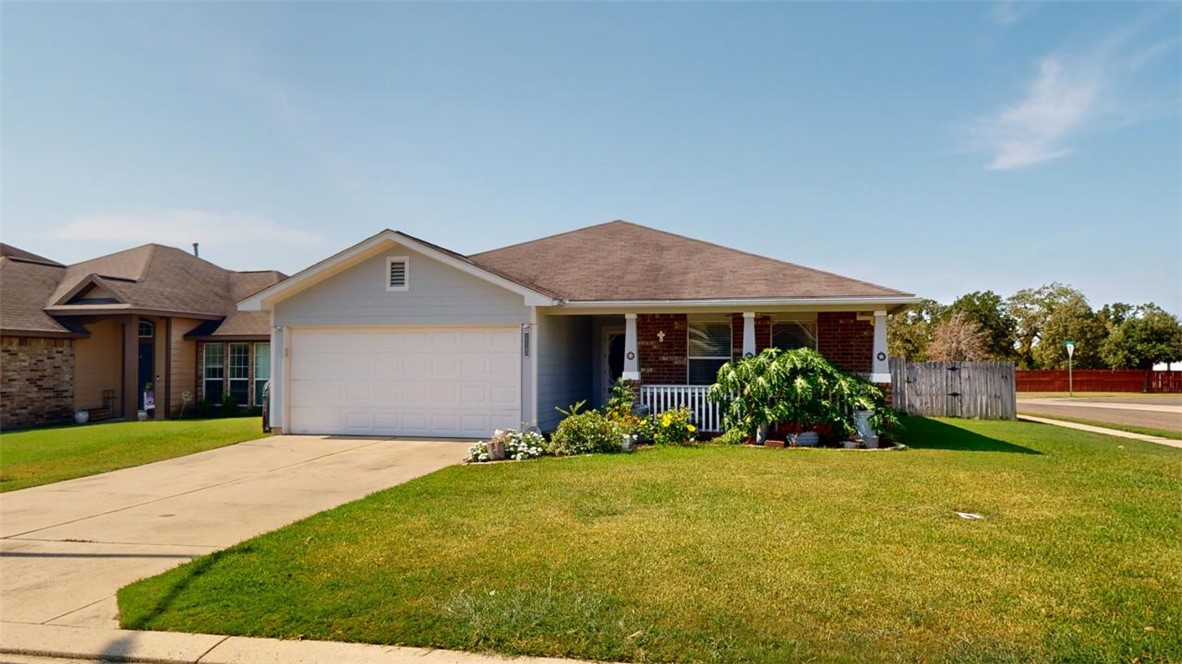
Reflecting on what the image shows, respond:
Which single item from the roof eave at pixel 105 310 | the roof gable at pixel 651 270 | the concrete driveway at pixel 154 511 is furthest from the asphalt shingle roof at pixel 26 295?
the roof gable at pixel 651 270

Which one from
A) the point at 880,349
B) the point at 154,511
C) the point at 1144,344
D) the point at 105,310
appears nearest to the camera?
the point at 154,511

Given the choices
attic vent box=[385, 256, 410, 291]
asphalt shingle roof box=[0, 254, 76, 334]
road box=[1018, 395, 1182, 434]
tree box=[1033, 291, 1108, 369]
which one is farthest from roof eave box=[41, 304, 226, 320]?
tree box=[1033, 291, 1108, 369]

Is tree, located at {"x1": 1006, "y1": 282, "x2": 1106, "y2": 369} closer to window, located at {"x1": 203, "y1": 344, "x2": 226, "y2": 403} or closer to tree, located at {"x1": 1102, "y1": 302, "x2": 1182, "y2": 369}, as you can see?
tree, located at {"x1": 1102, "y1": 302, "x2": 1182, "y2": 369}

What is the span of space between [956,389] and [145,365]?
24083 mm

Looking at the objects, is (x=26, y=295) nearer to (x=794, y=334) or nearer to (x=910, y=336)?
(x=794, y=334)

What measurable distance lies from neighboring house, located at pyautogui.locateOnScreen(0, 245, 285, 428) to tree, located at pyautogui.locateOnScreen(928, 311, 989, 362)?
38.8 meters

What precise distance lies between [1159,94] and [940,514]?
11.7 meters

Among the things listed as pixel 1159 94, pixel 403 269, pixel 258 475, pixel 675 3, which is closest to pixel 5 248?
pixel 403 269

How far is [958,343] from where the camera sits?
1631 inches

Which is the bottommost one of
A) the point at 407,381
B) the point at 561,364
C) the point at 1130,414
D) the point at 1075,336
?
the point at 1130,414

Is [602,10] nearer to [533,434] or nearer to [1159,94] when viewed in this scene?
[533,434]

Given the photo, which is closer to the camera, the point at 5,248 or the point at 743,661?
the point at 743,661

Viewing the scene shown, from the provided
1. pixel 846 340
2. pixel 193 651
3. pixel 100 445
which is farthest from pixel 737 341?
pixel 100 445

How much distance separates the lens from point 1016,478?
345 inches
